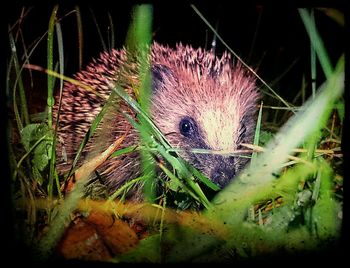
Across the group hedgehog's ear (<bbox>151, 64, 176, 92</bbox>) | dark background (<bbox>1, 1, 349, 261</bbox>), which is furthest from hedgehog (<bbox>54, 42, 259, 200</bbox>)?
dark background (<bbox>1, 1, 349, 261</bbox>)

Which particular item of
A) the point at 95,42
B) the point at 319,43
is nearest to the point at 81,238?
the point at 319,43

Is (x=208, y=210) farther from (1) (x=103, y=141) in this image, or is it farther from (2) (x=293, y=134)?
(1) (x=103, y=141)

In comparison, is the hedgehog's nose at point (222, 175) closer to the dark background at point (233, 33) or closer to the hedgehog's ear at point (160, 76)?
the hedgehog's ear at point (160, 76)

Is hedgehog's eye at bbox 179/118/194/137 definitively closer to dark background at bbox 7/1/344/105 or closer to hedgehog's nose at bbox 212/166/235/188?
hedgehog's nose at bbox 212/166/235/188

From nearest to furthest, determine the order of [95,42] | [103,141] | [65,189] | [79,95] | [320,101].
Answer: [320,101] < [65,189] < [103,141] < [79,95] < [95,42]

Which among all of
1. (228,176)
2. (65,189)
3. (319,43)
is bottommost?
(65,189)

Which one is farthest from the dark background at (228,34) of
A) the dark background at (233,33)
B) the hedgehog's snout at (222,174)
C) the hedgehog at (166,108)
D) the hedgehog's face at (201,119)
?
the hedgehog's snout at (222,174)

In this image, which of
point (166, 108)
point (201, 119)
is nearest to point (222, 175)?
point (201, 119)
